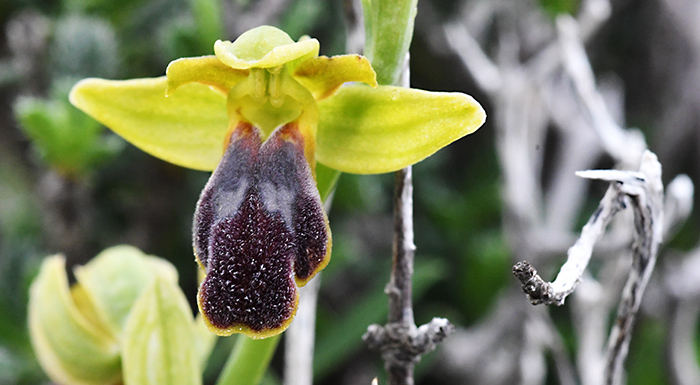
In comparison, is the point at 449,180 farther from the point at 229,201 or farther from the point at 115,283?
the point at 229,201

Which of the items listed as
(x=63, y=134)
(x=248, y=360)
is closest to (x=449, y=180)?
(x=63, y=134)

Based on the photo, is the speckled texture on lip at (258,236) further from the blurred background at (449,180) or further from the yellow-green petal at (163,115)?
the blurred background at (449,180)

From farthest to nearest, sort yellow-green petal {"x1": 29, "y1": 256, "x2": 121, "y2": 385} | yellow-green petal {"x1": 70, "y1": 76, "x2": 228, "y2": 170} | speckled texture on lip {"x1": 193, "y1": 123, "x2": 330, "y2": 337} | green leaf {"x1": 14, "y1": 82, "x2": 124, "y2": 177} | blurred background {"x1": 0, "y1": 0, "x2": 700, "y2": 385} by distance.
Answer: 1. blurred background {"x1": 0, "y1": 0, "x2": 700, "y2": 385}
2. green leaf {"x1": 14, "y1": 82, "x2": 124, "y2": 177}
3. yellow-green petal {"x1": 29, "y1": 256, "x2": 121, "y2": 385}
4. yellow-green petal {"x1": 70, "y1": 76, "x2": 228, "y2": 170}
5. speckled texture on lip {"x1": 193, "y1": 123, "x2": 330, "y2": 337}

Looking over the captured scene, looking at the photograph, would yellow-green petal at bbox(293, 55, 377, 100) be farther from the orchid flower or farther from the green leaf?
the green leaf

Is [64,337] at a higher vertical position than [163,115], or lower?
lower

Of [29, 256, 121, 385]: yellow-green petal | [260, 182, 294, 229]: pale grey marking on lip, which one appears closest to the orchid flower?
[260, 182, 294, 229]: pale grey marking on lip

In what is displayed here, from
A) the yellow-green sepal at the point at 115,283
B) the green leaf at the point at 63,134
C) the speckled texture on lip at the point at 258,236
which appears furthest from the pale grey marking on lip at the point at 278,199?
the green leaf at the point at 63,134

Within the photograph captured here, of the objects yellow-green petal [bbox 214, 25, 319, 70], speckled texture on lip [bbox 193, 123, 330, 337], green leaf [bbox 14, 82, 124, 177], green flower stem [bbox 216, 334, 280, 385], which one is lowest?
green flower stem [bbox 216, 334, 280, 385]
